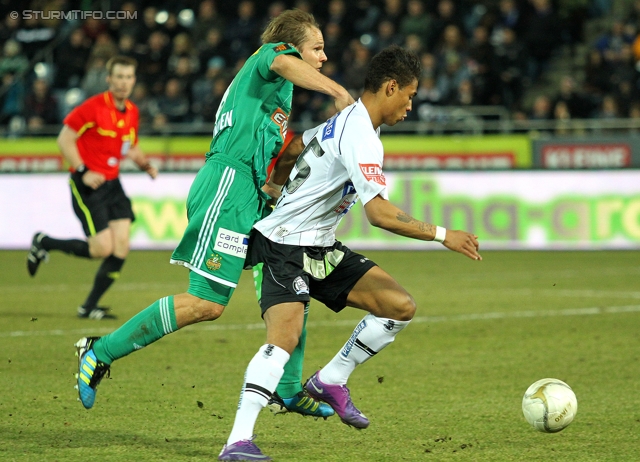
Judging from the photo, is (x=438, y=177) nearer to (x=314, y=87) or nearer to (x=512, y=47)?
(x=512, y=47)

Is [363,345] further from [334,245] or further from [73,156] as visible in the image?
[73,156]

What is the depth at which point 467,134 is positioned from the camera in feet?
59.2

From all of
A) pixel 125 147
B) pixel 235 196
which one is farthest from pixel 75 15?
pixel 235 196

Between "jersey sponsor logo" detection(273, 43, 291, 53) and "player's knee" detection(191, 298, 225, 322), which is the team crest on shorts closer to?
"player's knee" detection(191, 298, 225, 322)

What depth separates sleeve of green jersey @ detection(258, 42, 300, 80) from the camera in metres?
4.95

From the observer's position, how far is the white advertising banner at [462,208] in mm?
14922

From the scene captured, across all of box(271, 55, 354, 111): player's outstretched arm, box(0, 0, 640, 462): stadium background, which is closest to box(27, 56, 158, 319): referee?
box(0, 0, 640, 462): stadium background

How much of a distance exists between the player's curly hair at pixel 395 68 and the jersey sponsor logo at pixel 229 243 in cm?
94

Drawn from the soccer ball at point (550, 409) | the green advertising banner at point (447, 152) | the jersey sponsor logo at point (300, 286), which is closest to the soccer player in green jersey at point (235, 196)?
the jersey sponsor logo at point (300, 286)

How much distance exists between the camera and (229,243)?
502 cm

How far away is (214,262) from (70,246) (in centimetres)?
518

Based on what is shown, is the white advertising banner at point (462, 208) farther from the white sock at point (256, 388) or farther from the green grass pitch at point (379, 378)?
the white sock at point (256, 388)

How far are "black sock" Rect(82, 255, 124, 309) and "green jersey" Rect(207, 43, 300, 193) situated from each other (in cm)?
439

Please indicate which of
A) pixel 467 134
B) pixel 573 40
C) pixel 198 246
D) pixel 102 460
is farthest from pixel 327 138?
pixel 573 40
